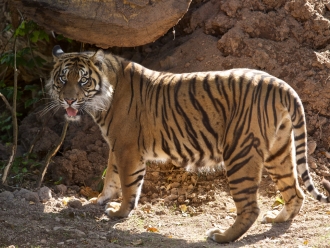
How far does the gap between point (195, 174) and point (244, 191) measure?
156cm

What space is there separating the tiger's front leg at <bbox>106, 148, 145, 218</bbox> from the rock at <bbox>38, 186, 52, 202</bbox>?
0.71 m

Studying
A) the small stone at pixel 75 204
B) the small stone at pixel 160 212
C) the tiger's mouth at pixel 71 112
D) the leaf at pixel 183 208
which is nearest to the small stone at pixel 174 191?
the leaf at pixel 183 208

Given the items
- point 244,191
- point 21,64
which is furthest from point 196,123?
point 21,64

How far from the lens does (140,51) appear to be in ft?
26.8

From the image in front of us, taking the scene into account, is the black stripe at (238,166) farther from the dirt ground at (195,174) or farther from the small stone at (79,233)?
the small stone at (79,233)

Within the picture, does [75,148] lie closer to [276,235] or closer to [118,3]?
[118,3]

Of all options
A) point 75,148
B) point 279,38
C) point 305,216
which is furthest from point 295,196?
point 75,148

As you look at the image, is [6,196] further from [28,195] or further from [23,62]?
[23,62]

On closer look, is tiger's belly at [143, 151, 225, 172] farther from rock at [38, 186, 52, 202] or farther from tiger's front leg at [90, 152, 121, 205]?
rock at [38, 186, 52, 202]

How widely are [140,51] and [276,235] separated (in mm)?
3564

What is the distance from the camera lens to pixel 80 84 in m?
6.11

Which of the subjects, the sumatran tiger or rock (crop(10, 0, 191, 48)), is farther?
rock (crop(10, 0, 191, 48))

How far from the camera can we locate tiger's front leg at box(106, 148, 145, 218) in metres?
6.14

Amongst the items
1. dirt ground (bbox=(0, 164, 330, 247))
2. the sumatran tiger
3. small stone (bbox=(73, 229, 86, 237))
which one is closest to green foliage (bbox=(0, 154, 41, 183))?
dirt ground (bbox=(0, 164, 330, 247))
